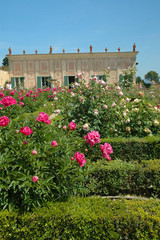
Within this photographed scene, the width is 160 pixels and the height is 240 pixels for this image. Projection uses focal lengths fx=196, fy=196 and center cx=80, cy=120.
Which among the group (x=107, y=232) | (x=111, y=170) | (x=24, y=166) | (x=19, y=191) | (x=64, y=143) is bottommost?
(x=107, y=232)

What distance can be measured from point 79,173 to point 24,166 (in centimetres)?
A: 61

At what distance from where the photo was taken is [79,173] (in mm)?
2186

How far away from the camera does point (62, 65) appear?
18016 millimetres

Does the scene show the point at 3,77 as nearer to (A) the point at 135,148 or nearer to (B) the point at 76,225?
(A) the point at 135,148

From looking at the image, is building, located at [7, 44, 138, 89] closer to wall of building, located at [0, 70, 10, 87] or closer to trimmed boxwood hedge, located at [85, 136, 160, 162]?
wall of building, located at [0, 70, 10, 87]

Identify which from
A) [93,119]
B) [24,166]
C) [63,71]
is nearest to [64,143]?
[24,166]

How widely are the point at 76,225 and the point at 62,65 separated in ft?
56.7

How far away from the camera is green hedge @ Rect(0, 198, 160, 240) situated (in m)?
1.88

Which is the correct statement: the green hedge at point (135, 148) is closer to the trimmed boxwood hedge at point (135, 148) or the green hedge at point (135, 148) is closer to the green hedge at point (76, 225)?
the trimmed boxwood hedge at point (135, 148)

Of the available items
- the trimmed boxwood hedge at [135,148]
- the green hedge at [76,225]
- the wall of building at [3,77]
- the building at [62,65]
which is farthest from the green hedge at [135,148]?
the wall of building at [3,77]

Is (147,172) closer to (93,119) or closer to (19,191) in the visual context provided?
(93,119)

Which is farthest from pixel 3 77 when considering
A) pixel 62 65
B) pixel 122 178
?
pixel 122 178

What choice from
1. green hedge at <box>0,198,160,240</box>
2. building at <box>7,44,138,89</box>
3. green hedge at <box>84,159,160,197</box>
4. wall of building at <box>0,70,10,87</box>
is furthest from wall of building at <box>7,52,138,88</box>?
green hedge at <box>0,198,160,240</box>

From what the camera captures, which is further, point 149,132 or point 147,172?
point 149,132
